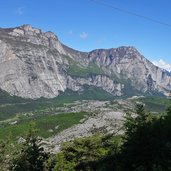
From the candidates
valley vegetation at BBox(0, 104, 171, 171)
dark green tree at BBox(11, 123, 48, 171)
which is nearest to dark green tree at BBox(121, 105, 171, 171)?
valley vegetation at BBox(0, 104, 171, 171)

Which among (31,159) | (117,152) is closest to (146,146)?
(117,152)

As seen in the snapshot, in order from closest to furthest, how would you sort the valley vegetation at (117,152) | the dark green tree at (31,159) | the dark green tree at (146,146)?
the dark green tree at (146,146), the valley vegetation at (117,152), the dark green tree at (31,159)

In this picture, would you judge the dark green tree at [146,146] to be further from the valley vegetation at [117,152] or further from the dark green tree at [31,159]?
the dark green tree at [31,159]

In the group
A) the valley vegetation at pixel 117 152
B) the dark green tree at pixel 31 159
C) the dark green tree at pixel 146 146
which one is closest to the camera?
the dark green tree at pixel 146 146

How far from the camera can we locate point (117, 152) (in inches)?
2042

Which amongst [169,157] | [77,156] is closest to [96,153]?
[77,156]

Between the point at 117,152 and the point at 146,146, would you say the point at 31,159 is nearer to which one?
the point at 117,152

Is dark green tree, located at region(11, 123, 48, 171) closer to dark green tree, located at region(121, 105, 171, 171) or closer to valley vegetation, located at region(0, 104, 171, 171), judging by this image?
valley vegetation, located at region(0, 104, 171, 171)

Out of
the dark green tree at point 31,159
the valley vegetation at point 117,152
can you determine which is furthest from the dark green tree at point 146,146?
the dark green tree at point 31,159

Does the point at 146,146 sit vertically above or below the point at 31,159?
above

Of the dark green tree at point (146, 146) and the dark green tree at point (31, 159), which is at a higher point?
the dark green tree at point (146, 146)

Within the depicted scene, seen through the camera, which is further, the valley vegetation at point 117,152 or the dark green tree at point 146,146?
the valley vegetation at point 117,152

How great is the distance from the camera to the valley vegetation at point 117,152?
131 ft

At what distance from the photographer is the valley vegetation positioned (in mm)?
39859
